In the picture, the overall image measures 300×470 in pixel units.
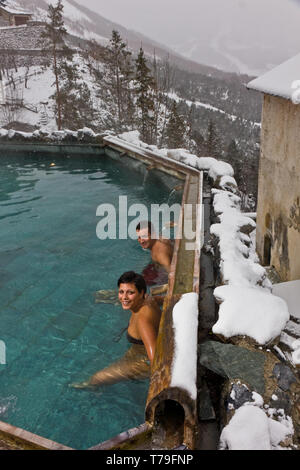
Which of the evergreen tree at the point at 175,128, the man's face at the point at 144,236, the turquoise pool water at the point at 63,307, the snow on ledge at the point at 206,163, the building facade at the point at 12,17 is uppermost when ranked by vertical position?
the building facade at the point at 12,17

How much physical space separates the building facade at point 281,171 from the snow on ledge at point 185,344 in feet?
9.44

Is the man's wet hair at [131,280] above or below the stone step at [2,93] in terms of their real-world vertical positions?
below

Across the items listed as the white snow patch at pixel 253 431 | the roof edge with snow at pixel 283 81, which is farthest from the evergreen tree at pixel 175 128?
the white snow patch at pixel 253 431

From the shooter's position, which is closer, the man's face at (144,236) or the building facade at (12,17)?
the man's face at (144,236)

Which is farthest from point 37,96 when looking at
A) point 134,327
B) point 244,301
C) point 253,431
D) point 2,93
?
point 253,431

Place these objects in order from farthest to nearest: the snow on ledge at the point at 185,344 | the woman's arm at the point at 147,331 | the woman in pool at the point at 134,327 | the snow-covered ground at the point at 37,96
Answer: the snow-covered ground at the point at 37,96 < the woman in pool at the point at 134,327 < the woman's arm at the point at 147,331 < the snow on ledge at the point at 185,344

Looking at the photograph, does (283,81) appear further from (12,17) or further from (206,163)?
(12,17)

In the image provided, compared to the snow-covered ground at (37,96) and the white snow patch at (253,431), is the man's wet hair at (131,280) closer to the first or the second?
the white snow patch at (253,431)

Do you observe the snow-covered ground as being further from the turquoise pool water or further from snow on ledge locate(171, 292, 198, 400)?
snow on ledge locate(171, 292, 198, 400)

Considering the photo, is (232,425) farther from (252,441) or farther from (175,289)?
(175,289)

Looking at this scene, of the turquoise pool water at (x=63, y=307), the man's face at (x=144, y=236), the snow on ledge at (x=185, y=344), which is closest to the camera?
the snow on ledge at (x=185, y=344)

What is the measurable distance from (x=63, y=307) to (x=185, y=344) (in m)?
3.21

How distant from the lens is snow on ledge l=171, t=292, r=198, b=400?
2.68 metres

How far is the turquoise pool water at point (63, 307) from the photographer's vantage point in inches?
151
